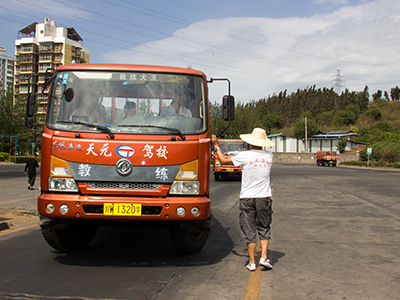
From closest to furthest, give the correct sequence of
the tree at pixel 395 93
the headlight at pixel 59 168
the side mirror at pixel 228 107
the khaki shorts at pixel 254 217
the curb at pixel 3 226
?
the headlight at pixel 59 168, the khaki shorts at pixel 254 217, the side mirror at pixel 228 107, the curb at pixel 3 226, the tree at pixel 395 93

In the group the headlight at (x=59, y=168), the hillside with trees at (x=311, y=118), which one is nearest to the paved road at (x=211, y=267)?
the headlight at (x=59, y=168)

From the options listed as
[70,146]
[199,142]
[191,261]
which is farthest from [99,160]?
[191,261]

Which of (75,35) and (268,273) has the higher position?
(75,35)

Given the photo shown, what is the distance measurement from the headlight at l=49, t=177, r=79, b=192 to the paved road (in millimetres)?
968

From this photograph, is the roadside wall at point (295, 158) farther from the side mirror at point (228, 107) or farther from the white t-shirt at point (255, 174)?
the white t-shirt at point (255, 174)

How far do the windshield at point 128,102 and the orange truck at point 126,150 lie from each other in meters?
0.01

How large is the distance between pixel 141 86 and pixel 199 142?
116cm

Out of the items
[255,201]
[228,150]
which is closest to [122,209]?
[255,201]

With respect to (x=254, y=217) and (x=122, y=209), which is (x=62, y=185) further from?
(x=254, y=217)

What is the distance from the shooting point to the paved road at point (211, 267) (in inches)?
168

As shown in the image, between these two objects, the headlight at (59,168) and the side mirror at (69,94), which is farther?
the side mirror at (69,94)

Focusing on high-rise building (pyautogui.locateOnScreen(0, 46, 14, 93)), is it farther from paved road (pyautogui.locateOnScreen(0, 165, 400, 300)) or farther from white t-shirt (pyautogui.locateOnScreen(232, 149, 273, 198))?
white t-shirt (pyautogui.locateOnScreen(232, 149, 273, 198))

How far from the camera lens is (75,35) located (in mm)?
100188

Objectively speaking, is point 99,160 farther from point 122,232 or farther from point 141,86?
point 122,232
